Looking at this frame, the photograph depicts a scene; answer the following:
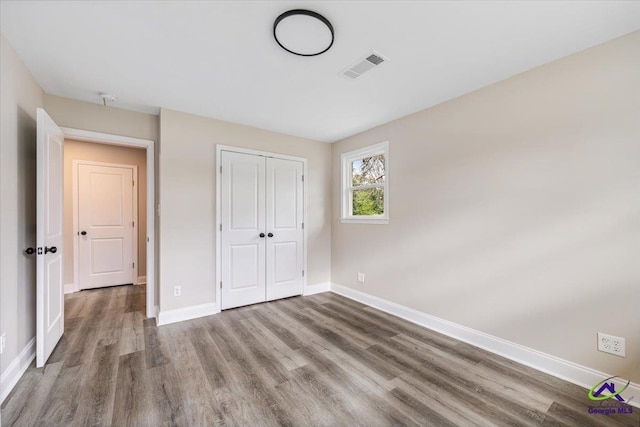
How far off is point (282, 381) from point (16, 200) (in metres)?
2.42

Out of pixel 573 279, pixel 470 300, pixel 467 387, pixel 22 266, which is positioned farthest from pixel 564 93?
pixel 22 266

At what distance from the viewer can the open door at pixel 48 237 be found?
2049 mm

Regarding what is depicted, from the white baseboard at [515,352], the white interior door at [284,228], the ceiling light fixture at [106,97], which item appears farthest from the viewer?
the white interior door at [284,228]

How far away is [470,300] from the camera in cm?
254

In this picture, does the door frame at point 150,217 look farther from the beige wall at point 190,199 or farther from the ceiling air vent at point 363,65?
the ceiling air vent at point 363,65

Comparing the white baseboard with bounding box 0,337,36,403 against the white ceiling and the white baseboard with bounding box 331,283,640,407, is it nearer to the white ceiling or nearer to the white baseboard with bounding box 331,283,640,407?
the white ceiling

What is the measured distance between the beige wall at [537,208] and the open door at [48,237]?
338 centimetres

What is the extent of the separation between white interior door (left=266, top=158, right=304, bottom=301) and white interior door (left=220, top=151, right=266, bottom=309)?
112 mm


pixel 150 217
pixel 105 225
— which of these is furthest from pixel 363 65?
pixel 105 225

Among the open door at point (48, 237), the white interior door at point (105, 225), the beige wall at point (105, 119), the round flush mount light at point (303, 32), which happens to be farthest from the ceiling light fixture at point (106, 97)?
the white interior door at point (105, 225)

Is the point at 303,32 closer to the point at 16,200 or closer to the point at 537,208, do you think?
the point at 537,208

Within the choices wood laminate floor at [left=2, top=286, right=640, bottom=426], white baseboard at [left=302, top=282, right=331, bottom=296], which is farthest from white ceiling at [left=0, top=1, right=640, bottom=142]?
white baseboard at [left=302, top=282, right=331, bottom=296]

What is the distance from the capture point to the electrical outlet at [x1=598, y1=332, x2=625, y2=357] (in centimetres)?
176

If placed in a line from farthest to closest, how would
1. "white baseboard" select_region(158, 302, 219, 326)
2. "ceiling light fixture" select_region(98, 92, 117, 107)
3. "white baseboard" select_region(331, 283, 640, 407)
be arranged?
"white baseboard" select_region(158, 302, 219, 326) → "ceiling light fixture" select_region(98, 92, 117, 107) → "white baseboard" select_region(331, 283, 640, 407)
